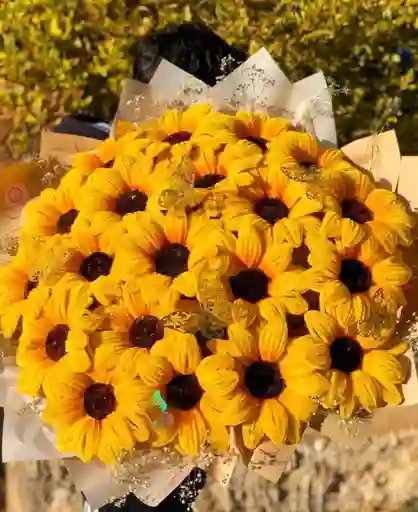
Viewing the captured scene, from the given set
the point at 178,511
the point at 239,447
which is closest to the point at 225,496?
the point at 178,511

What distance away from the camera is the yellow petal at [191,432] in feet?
2.01

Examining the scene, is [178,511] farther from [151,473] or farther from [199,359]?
[199,359]

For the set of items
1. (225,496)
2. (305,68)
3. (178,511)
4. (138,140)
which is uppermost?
(138,140)

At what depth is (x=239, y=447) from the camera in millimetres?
635

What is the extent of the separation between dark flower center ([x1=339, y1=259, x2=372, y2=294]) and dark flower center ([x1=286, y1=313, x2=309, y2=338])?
0.17 ft

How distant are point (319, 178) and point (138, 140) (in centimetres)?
18

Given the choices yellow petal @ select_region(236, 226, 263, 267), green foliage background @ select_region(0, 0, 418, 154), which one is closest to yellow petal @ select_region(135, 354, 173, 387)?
yellow petal @ select_region(236, 226, 263, 267)

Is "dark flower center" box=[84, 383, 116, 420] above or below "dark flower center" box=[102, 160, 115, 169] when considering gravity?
below

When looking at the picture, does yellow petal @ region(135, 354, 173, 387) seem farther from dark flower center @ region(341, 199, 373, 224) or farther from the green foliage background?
the green foliage background

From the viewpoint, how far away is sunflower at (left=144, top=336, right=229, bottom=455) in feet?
1.99

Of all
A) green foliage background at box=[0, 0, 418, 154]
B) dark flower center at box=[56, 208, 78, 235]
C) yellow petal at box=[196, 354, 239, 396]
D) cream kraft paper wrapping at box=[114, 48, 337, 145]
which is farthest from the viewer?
green foliage background at box=[0, 0, 418, 154]

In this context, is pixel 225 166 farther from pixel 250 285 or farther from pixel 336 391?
pixel 336 391

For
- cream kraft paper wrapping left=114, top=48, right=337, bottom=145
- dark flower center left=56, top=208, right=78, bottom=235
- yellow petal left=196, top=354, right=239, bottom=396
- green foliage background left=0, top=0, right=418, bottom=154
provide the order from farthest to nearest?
green foliage background left=0, top=0, right=418, bottom=154
cream kraft paper wrapping left=114, top=48, right=337, bottom=145
dark flower center left=56, top=208, right=78, bottom=235
yellow petal left=196, top=354, right=239, bottom=396

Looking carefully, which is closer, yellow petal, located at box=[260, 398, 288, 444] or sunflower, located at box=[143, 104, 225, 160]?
yellow petal, located at box=[260, 398, 288, 444]
